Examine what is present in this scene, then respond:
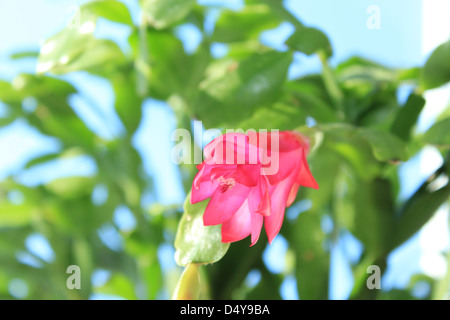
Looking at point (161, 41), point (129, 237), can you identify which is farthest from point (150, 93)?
point (129, 237)

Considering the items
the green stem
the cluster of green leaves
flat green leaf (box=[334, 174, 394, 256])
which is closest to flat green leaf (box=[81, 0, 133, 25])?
the cluster of green leaves

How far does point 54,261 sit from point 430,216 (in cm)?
51

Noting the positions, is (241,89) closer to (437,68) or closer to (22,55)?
(437,68)

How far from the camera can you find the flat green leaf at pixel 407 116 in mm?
483

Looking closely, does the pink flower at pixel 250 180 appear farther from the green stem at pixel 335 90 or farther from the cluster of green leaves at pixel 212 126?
the green stem at pixel 335 90

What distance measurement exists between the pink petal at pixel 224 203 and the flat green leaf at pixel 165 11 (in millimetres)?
208

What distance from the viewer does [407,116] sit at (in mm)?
504

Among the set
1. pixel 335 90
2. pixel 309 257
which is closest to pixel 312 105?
pixel 335 90

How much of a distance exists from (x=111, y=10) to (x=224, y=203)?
0.33 meters

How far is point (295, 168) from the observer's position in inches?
13.8

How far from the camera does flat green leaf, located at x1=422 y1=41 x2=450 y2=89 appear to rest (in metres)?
0.47

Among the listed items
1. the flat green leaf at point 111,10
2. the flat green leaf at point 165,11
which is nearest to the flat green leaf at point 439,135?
the flat green leaf at point 165,11

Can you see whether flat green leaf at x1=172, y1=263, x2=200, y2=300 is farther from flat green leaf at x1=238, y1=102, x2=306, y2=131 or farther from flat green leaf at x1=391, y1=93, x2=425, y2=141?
flat green leaf at x1=391, y1=93, x2=425, y2=141
